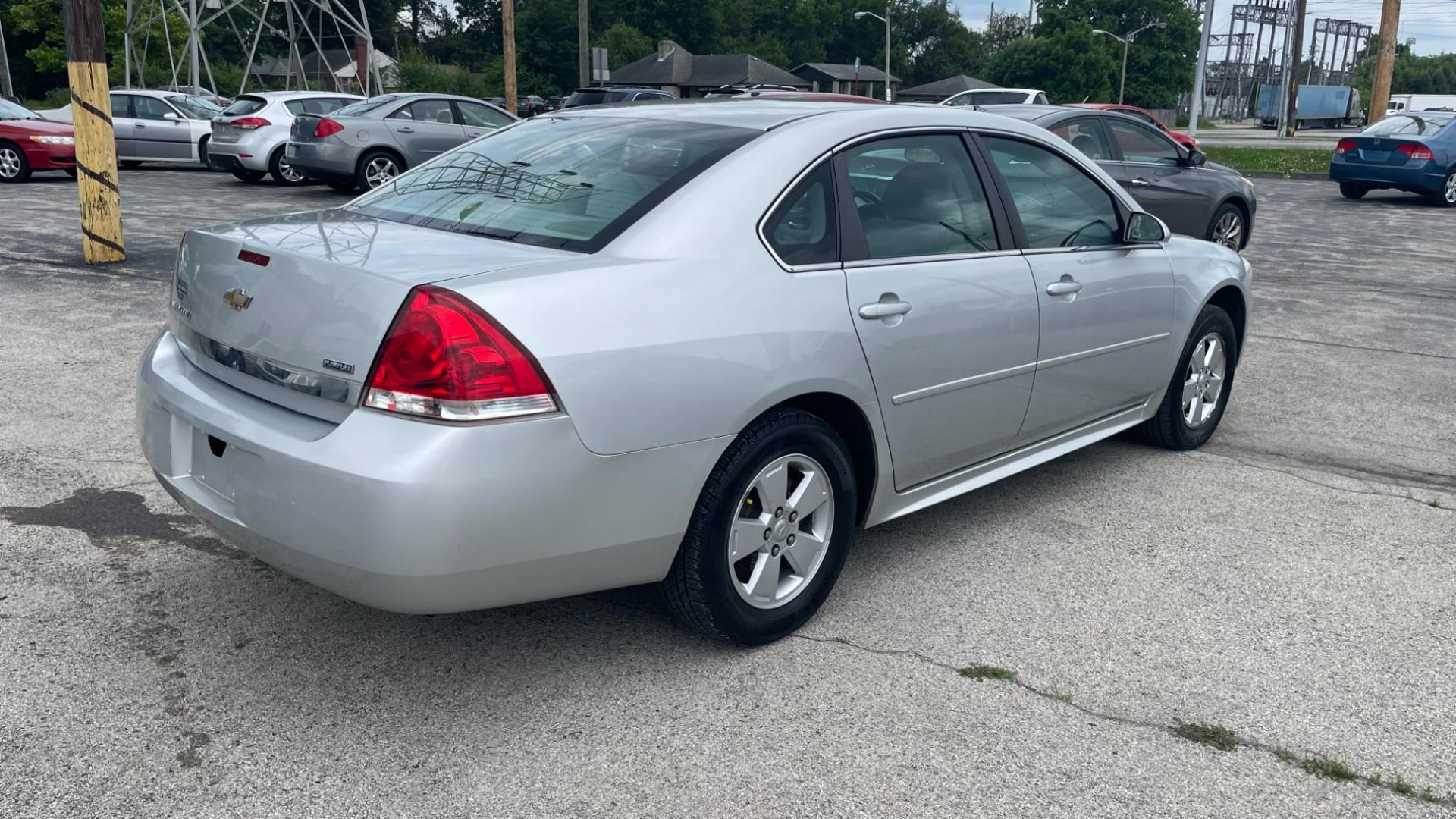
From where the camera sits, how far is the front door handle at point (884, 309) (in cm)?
355

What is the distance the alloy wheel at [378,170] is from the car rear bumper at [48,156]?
5.18 meters

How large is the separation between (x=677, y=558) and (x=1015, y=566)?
1431mm

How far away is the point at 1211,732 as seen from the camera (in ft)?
10.1

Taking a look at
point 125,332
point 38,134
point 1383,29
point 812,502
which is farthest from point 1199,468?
point 1383,29

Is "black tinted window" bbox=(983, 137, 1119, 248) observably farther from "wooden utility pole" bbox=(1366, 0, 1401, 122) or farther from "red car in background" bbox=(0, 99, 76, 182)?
"wooden utility pole" bbox=(1366, 0, 1401, 122)

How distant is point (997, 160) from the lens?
432 cm

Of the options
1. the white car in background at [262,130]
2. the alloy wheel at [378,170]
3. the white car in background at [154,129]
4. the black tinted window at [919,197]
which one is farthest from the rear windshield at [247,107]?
the black tinted window at [919,197]

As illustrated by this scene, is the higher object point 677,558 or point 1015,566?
point 677,558

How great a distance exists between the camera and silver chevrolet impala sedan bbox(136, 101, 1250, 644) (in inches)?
110

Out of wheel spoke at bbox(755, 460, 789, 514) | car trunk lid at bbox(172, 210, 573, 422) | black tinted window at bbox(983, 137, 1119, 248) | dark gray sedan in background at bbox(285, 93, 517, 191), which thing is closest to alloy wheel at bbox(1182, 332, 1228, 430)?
black tinted window at bbox(983, 137, 1119, 248)

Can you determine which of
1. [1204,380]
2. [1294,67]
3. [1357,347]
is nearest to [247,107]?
[1357,347]

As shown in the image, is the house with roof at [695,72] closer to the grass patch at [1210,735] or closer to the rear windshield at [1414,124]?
the rear windshield at [1414,124]

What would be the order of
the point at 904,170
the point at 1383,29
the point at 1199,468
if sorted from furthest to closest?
the point at 1383,29, the point at 1199,468, the point at 904,170

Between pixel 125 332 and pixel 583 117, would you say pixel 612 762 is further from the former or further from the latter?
pixel 125 332
